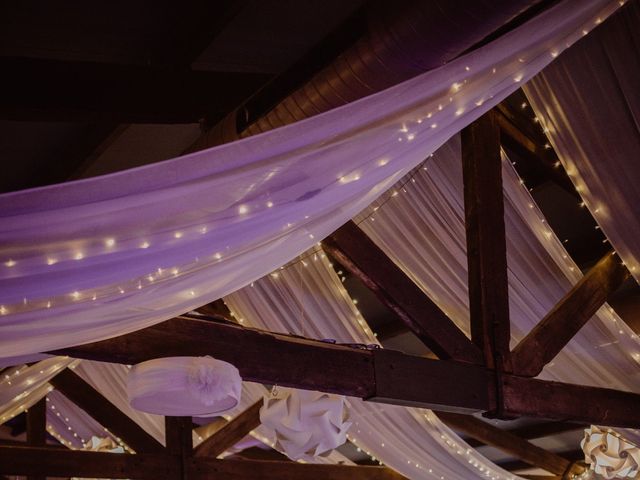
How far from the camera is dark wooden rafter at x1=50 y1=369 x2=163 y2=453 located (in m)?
7.20

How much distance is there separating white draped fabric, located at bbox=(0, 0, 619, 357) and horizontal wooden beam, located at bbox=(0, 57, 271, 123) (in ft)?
3.01

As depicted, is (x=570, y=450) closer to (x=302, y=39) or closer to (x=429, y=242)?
(x=429, y=242)

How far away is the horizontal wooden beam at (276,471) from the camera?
276 inches

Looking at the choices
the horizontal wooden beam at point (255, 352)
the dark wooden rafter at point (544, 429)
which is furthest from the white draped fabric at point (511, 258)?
the dark wooden rafter at point (544, 429)

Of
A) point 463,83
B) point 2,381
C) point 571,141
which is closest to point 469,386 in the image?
point 571,141

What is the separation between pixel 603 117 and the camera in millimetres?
4141

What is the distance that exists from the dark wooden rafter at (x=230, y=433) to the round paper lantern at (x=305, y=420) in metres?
2.21

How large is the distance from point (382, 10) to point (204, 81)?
3.73 ft

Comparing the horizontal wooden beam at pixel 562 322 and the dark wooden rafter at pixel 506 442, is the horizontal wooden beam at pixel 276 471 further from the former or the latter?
the horizontal wooden beam at pixel 562 322

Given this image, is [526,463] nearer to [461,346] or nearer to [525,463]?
[525,463]

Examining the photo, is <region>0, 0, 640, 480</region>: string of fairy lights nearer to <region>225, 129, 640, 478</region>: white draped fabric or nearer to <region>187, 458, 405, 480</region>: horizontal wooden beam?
<region>225, 129, 640, 478</region>: white draped fabric

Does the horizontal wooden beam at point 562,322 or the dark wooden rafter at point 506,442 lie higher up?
the horizontal wooden beam at point 562,322

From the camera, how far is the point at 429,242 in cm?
488

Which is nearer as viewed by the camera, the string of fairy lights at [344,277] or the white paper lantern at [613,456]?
the string of fairy lights at [344,277]
